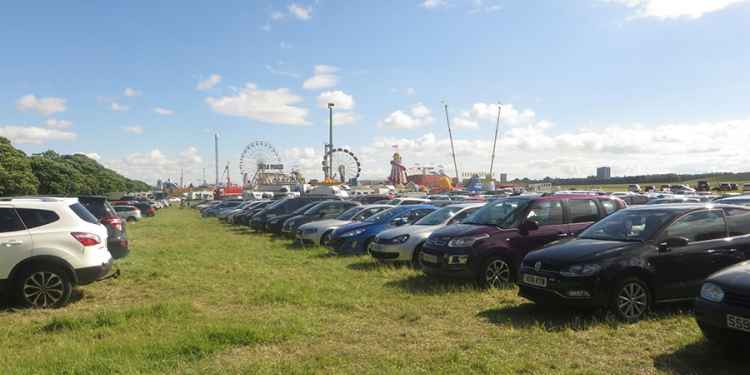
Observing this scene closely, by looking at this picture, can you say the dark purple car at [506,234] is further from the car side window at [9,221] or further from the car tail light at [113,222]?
the car tail light at [113,222]

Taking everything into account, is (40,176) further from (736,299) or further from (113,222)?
(736,299)

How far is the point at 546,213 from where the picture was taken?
9.51 meters

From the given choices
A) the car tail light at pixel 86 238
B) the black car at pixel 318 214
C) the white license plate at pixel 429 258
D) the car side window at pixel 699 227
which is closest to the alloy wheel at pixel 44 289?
the car tail light at pixel 86 238

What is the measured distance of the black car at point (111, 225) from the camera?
11062 mm

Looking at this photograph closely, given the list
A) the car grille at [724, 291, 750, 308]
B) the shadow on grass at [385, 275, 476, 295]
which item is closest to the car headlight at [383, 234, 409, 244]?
the shadow on grass at [385, 275, 476, 295]

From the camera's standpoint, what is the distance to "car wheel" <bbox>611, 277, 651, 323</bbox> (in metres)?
6.62

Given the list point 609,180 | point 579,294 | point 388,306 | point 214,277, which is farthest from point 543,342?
point 609,180

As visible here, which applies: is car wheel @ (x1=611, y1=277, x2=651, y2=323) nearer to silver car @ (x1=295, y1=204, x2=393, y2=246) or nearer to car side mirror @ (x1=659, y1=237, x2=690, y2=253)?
car side mirror @ (x1=659, y1=237, x2=690, y2=253)

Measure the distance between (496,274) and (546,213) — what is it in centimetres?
144

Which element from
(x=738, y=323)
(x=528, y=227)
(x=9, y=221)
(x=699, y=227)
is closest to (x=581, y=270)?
(x=699, y=227)

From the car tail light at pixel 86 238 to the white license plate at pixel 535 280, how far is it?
615cm

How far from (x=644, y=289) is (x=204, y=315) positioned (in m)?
5.64

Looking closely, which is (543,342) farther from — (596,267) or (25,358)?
(25,358)

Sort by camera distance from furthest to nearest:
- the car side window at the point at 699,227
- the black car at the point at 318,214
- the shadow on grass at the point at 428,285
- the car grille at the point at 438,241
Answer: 1. the black car at the point at 318,214
2. the car grille at the point at 438,241
3. the shadow on grass at the point at 428,285
4. the car side window at the point at 699,227
